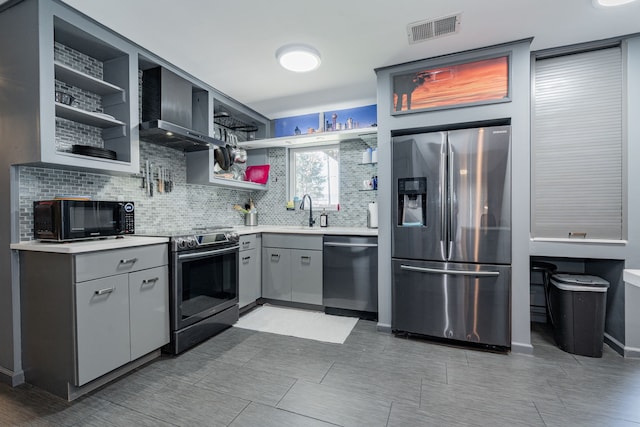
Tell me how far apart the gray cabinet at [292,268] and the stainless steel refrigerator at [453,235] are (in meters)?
1.00

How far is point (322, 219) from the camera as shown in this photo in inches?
159

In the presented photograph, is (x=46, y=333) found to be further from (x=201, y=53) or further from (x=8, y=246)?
(x=201, y=53)

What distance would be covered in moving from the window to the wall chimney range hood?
1.52m

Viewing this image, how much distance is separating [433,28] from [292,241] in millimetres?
2519

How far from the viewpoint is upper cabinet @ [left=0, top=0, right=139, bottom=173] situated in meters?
1.92

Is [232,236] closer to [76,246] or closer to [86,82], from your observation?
[76,246]

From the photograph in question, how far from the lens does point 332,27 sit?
227cm

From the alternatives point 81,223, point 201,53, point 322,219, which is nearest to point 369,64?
point 201,53

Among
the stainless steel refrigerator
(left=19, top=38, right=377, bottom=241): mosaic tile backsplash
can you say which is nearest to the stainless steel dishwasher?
the stainless steel refrigerator

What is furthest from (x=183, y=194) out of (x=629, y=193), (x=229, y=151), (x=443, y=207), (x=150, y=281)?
(x=629, y=193)

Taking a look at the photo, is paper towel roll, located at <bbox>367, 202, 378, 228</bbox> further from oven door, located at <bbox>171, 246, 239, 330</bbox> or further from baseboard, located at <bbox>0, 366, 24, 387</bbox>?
baseboard, located at <bbox>0, 366, 24, 387</bbox>

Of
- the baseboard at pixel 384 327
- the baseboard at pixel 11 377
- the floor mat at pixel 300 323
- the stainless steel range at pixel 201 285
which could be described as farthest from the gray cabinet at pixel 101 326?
the baseboard at pixel 384 327

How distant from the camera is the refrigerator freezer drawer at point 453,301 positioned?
8.14 feet

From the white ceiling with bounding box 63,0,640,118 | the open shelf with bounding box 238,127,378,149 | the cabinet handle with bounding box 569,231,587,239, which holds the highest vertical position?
the white ceiling with bounding box 63,0,640,118
